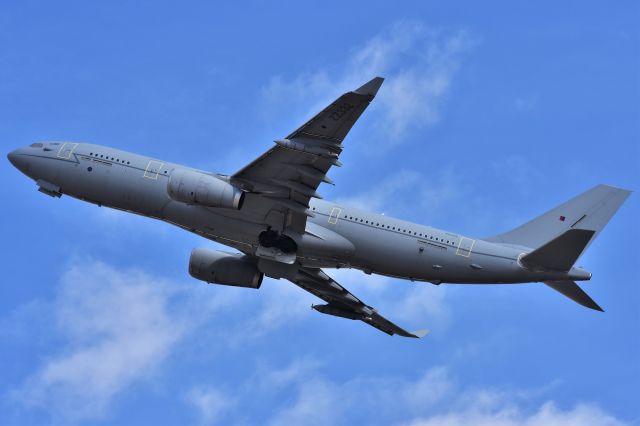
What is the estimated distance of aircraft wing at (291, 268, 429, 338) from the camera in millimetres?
59125

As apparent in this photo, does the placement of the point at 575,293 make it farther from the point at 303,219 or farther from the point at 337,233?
the point at 303,219

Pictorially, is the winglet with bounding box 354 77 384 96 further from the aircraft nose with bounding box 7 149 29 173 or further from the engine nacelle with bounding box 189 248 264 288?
the aircraft nose with bounding box 7 149 29 173

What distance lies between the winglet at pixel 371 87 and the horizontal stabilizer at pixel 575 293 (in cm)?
1498

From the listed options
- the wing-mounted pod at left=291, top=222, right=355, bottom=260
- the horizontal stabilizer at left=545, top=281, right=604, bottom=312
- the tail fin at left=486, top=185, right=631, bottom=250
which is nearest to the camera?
the horizontal stabilizer at left=545, top=281, right=604, bottom=312

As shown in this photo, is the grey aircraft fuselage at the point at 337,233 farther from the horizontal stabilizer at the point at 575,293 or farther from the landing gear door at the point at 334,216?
the horizontal stabilizer at the point at 575,293

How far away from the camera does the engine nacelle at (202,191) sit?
48594mm

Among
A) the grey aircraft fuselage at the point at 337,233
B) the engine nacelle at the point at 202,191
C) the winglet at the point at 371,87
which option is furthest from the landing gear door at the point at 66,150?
the winglet at the point at 371,87

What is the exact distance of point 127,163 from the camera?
52250mm

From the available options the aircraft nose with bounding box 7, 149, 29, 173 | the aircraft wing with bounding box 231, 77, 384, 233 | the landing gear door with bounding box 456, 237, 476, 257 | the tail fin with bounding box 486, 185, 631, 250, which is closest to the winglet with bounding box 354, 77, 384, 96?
the aircraft wing with bounding box 231, 77, 384, 233

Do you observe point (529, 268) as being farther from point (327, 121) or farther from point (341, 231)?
point (327, 121)

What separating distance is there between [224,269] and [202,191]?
946cm

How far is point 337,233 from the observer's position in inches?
2034

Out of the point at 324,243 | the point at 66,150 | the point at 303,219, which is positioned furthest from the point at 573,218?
the point at 66,150

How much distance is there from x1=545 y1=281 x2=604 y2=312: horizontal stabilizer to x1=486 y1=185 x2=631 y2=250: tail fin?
2677mm
